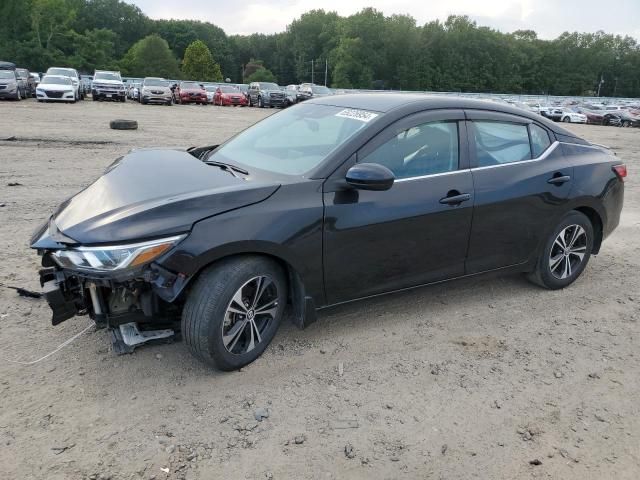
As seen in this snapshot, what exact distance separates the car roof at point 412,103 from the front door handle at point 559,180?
0.53 metres

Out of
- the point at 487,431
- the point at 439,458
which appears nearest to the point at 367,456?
the point at 439,458

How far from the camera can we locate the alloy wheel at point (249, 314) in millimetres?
3293

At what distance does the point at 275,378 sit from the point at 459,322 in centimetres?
164

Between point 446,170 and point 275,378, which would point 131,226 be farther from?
point 446,170

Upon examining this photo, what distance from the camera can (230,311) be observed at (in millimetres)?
3268

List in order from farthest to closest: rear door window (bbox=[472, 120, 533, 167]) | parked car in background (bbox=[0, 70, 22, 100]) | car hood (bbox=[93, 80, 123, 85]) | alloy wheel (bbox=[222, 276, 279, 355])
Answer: car hood (bbox=[93, 80, 123, 85])
parked car in background (bbox=[0, 70, 22, 100])
rear door window (bbox=[472, 120, 533, 167])
alloy wheel (bbox=[222, 276, 279, 355])

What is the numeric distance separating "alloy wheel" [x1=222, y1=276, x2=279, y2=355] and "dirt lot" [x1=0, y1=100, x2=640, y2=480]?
19 cm

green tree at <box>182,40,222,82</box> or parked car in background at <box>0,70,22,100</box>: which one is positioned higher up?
green tree at <box>182,40,222,82</box>

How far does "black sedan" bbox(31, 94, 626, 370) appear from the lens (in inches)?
121

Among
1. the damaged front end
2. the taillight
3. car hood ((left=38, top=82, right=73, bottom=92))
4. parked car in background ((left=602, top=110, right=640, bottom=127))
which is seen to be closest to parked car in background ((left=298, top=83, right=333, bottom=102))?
car hood ((left=38, top=82, right=73, bottom=92))

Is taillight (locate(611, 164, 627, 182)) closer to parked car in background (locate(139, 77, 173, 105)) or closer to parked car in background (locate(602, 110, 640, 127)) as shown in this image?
parked car in background (locate(139, 77, 173, 105))

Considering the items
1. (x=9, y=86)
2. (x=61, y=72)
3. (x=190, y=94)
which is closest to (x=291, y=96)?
(x=190, y=94)

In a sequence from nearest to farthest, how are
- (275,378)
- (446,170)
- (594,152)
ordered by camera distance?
1. (275,378)
2. (446,170)
3. (594,152)

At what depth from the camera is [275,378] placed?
3400mm
